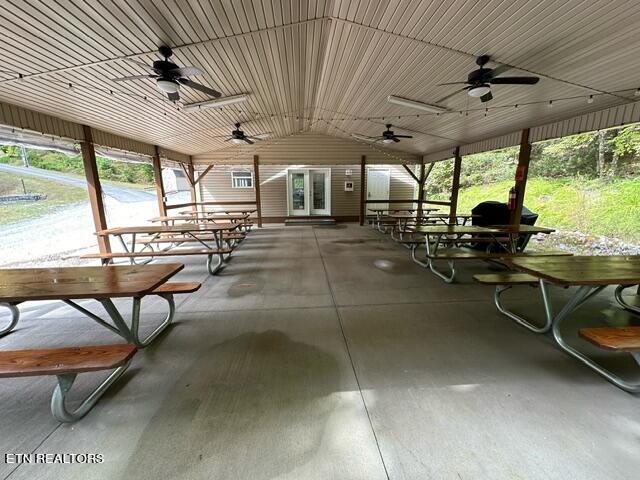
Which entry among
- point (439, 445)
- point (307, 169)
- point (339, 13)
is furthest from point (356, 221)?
point (439, 445)

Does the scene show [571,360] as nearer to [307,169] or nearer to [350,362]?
[350,362]

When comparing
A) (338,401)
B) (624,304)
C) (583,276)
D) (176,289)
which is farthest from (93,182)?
(624,304)

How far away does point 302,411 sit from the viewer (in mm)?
1605

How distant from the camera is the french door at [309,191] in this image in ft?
34.9

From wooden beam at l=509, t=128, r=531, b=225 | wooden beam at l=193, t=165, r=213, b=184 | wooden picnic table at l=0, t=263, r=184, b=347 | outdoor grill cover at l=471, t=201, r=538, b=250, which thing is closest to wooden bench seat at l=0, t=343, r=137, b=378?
wooden picnic table at l=0, t=263, r=184, b=347

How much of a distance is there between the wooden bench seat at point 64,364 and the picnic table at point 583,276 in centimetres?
318

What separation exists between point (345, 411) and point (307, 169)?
979 centimetres

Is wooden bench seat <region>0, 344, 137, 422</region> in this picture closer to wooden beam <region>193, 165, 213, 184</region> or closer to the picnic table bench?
the picnic table bench

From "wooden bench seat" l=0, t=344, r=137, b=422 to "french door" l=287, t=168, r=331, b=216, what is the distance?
936cm

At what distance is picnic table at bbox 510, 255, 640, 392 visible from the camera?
1997 millimetres

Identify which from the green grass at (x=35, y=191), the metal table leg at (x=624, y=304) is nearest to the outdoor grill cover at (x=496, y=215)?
the metal table leg at (x=624, y=304)

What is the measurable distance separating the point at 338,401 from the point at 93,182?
605 centimetres

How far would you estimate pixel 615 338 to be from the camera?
1.69 metres

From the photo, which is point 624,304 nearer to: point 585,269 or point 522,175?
point 585,269
